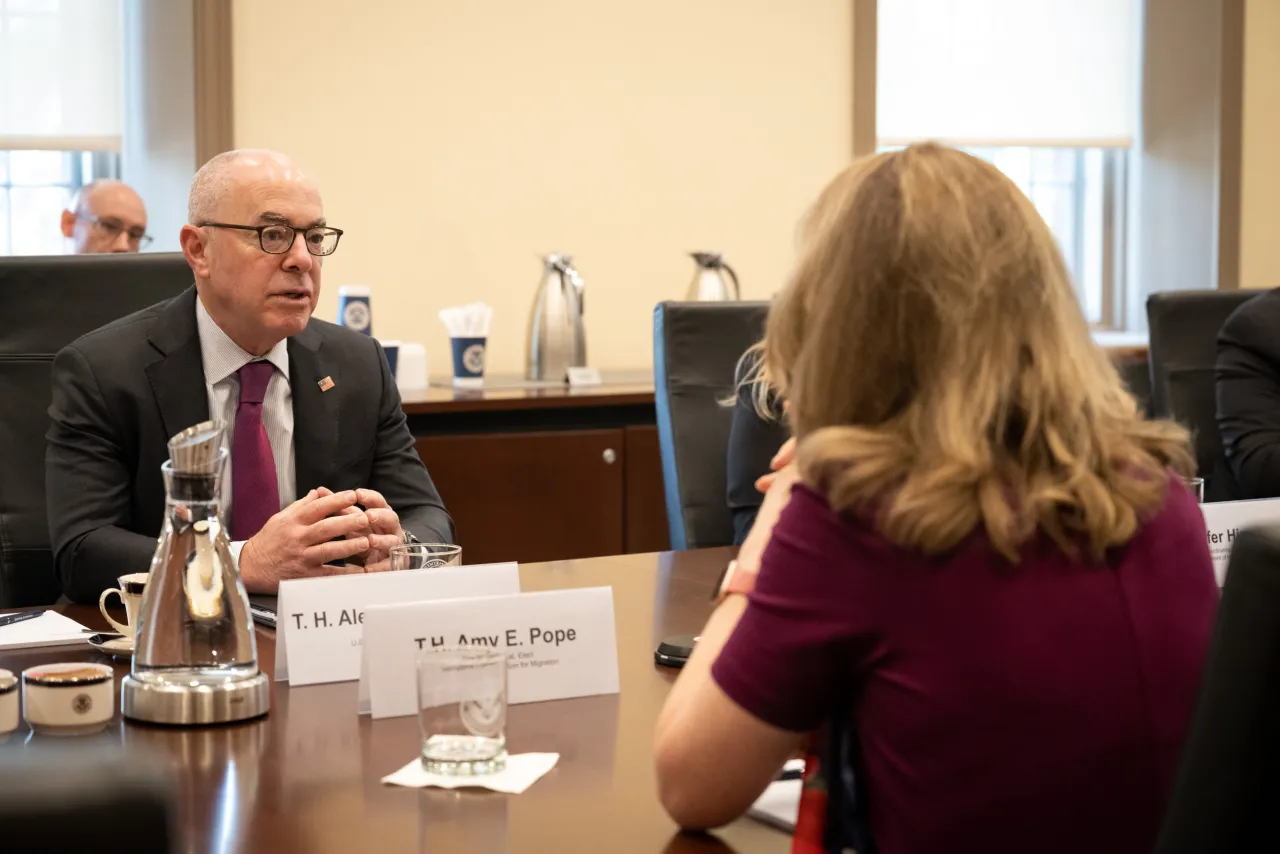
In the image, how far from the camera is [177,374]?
2346mm

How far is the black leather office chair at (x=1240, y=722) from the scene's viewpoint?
2.56 feet

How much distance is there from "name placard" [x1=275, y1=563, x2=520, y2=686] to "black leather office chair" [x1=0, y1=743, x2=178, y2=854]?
1.12m

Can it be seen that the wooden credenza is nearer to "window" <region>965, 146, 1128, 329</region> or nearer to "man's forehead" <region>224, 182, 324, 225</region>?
"man's forehead" <region>224, 182, 324, 225</region>

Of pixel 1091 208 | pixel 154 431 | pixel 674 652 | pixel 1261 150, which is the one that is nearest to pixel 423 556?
pixel 674 652

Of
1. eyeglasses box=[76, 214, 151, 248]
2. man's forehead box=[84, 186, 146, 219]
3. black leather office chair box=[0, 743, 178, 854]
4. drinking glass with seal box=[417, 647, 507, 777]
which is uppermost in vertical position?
man's forehead box=[84, 186, 146, 219]

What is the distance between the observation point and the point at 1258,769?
0.79 m

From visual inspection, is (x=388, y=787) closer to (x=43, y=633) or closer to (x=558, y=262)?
(x=43, y=633)

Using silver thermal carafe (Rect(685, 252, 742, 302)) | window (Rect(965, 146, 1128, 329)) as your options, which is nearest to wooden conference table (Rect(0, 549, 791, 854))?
silver thermal carafe (Rect(685, 252, 742, 302))

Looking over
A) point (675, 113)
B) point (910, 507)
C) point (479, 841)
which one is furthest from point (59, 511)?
point (675, 113)

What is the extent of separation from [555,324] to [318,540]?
8.06 feet

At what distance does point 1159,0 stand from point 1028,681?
17.2ft

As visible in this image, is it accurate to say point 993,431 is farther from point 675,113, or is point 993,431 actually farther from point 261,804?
point 675,113

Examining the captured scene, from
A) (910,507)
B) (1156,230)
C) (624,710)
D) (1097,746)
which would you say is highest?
(1156,230)

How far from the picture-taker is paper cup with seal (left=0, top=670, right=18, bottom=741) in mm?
1346
